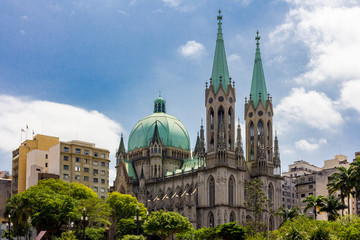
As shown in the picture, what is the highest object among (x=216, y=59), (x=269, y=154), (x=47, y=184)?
(x=216, y=59)

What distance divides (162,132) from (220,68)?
30193 millimetres

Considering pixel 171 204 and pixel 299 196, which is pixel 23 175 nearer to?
pixel 171 204

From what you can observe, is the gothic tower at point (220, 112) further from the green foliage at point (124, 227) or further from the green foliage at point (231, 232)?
the green foliage at point (231, 232)

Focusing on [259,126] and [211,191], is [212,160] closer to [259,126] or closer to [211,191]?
[211,191]

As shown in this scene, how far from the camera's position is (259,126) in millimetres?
124875

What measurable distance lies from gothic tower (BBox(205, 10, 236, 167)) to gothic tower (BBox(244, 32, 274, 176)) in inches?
370

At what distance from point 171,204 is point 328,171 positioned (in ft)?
167

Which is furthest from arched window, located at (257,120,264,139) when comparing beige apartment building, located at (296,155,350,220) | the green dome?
beige apartment building, located at (296,155,350,220)

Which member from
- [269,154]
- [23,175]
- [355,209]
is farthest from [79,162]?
[355,209]

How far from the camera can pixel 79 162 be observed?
420 feet

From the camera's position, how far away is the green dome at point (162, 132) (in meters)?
141

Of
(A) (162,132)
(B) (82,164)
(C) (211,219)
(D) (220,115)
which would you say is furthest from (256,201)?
(A) (162,132)

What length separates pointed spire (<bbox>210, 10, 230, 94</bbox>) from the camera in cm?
11862

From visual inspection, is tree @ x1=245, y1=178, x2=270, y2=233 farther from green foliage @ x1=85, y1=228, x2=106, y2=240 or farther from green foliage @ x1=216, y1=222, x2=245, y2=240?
green foliage @ x1=85, y1=228, x2=106, y2=240
